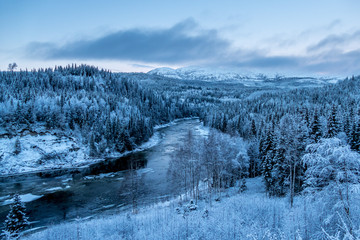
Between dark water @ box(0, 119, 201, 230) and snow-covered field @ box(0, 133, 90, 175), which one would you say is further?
snow-covered field @ box(0, 133, 90, 175)

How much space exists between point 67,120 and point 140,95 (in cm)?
8442

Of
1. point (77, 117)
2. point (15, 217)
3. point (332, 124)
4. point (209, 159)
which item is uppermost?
point (332, 124)

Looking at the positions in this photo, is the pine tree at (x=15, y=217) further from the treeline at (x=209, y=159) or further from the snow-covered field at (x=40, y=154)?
the snow-covered field at (x=40, y=154)

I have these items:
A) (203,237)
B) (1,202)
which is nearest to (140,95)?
(1,202)

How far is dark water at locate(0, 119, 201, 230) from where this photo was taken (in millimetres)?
32062

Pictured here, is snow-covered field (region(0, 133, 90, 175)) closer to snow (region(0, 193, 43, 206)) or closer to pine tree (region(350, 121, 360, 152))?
snow (region(0, 193, 43, 206))

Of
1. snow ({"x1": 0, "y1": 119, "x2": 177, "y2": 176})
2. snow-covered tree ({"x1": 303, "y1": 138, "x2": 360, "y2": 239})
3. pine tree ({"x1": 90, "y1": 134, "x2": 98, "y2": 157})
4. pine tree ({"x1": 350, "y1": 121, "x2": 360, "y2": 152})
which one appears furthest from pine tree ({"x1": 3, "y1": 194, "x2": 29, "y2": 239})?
pine tree ({"x1": 350, "y1": 121, "x2": 360, "y2": 152})

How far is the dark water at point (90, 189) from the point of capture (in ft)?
105

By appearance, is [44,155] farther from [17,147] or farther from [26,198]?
[26,198]

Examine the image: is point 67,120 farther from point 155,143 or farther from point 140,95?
point 140,95

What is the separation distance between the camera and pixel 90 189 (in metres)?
41.3

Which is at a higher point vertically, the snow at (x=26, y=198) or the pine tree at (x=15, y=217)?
the pine tree at (x=15, y=217)

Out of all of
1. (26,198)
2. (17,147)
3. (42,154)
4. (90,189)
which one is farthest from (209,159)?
(17,147)

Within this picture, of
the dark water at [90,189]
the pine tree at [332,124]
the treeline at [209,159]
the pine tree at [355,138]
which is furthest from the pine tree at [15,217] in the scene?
the pine tree at [355,138]
